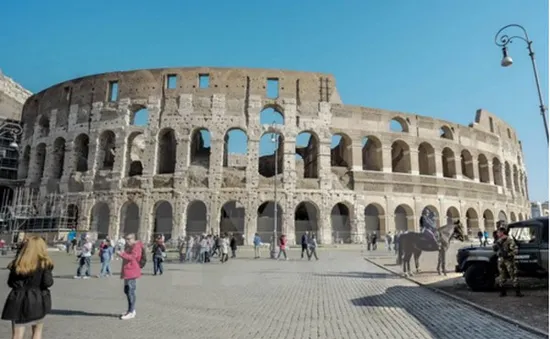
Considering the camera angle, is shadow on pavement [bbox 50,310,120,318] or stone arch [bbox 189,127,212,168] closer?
shadow on pavement [bbox 50,310,120,318]

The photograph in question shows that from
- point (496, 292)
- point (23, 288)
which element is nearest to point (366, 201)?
point (496, 292)

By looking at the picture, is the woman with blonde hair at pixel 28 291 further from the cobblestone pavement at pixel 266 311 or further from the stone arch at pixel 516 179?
the stone arch at pixel 516 179

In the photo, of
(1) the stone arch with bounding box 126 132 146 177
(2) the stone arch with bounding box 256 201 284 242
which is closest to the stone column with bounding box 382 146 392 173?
(2) the stone arch with bounding box 256 201 284 242

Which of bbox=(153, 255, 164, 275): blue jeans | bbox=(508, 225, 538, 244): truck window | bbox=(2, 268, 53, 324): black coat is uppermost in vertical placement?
Result: bbox=(508, 225, 538, 244): truck window

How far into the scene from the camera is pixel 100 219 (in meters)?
27.8

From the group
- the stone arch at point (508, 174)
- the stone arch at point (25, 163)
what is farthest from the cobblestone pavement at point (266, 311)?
the stone arch at point (508, 174)

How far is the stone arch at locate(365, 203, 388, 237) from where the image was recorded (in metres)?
27.2

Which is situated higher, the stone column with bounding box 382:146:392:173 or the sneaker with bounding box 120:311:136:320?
the stone column with bounding box 382:146:392:173

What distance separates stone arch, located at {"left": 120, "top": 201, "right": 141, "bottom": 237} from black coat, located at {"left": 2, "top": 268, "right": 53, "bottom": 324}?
23112 mm

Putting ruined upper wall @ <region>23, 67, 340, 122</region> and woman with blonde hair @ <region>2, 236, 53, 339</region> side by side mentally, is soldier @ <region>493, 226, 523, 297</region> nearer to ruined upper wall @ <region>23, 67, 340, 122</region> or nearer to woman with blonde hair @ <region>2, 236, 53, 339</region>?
woman with blonde hair @ <region>2, 236, 53, 339</region>

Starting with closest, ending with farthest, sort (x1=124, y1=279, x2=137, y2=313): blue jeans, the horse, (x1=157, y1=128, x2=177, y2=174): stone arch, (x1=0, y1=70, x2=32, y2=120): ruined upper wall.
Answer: (x1=124, y1=279, x2=137, y2=313): blue jeans → the horse → (x1=157, y1=128, x2=177, y2=174): stone arch → (x1=0, y1=70, x2=32, y2=120): ruined upper wall

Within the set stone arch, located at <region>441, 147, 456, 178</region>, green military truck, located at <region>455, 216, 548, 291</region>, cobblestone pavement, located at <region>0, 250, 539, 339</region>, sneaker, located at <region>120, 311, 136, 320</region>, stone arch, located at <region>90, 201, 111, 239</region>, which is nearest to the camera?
cobblestone pavement, located at <region>0, 250, 539, 339</region>

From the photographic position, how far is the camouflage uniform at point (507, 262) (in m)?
7.69

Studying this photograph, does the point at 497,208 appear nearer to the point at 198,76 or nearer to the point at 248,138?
the point at 248,138
